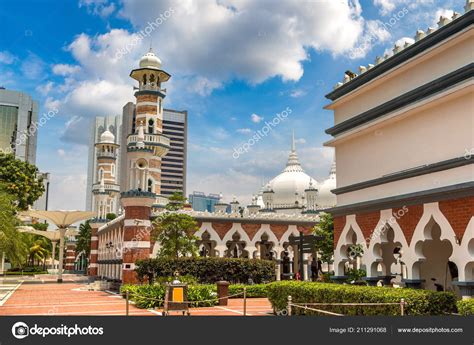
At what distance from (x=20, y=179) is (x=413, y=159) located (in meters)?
38.2

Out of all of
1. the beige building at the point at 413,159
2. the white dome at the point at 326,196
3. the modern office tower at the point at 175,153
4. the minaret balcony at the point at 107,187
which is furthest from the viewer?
the modern office tower at the point at 175,153

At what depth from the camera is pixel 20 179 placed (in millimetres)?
45656

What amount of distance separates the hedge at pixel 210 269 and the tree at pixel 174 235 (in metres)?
1.70

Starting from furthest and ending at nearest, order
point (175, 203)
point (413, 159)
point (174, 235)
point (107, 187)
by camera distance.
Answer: point (107, 187)
point (175, 203)
point (174, 235)
point (413, 159)

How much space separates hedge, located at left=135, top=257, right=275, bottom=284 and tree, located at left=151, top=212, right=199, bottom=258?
5.58 ft

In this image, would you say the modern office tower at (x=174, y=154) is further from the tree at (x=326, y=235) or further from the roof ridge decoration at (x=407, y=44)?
the roof ridge decoration at (x=407, y=44)

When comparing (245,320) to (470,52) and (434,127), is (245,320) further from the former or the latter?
(470,52)

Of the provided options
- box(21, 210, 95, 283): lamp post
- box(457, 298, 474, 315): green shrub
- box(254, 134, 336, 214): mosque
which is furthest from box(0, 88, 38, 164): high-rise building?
box(457, 298, 474, 315): green shrub

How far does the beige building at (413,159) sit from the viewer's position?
14.1 meters

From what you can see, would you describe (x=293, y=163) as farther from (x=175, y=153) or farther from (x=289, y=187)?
(x=175, y=153)

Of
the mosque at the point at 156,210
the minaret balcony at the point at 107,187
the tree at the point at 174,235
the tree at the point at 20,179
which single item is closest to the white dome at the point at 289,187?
the mosque at the point at 156,210

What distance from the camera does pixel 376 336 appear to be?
10945 millimetres

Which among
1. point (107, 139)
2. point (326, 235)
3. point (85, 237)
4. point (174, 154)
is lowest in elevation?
point (326, 235)

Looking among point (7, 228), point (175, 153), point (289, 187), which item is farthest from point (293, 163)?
point (175, 153)
